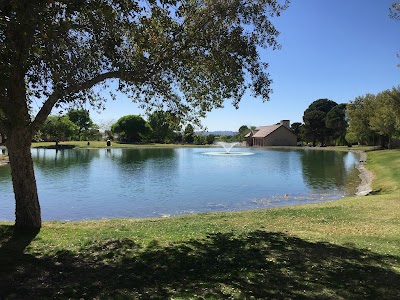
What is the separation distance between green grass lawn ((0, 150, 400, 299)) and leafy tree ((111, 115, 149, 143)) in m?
110

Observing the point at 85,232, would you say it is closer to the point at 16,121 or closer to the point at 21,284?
the point at 16,121

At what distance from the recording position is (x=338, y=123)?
94.8 m

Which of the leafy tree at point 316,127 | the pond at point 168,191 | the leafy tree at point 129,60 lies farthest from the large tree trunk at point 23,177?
the leafy tree at point 316,127

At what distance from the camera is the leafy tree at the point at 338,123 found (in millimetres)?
94062

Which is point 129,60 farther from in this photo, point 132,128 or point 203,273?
point 132,128

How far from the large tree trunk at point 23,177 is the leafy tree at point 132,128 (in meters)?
Result: 111

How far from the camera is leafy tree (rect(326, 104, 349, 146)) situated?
94.1m

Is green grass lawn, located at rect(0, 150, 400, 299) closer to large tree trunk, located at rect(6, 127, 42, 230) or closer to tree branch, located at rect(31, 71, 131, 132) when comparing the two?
large tree trunk, located at rect(6, 127, 42, 230)

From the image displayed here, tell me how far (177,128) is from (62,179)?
948 inches

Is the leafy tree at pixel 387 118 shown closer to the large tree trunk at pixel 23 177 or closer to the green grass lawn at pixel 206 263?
the green grass lawn at pixel 206 263

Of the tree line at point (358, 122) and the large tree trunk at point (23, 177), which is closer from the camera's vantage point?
the large tree trunk at point (23, 177)

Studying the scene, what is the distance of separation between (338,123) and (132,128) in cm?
6281

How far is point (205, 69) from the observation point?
11.4 m

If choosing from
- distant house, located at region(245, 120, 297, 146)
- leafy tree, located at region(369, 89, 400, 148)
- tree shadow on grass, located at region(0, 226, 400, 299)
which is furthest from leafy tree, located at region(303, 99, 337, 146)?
tree shadow on grass, located at region(0, 226, 400, 299)
